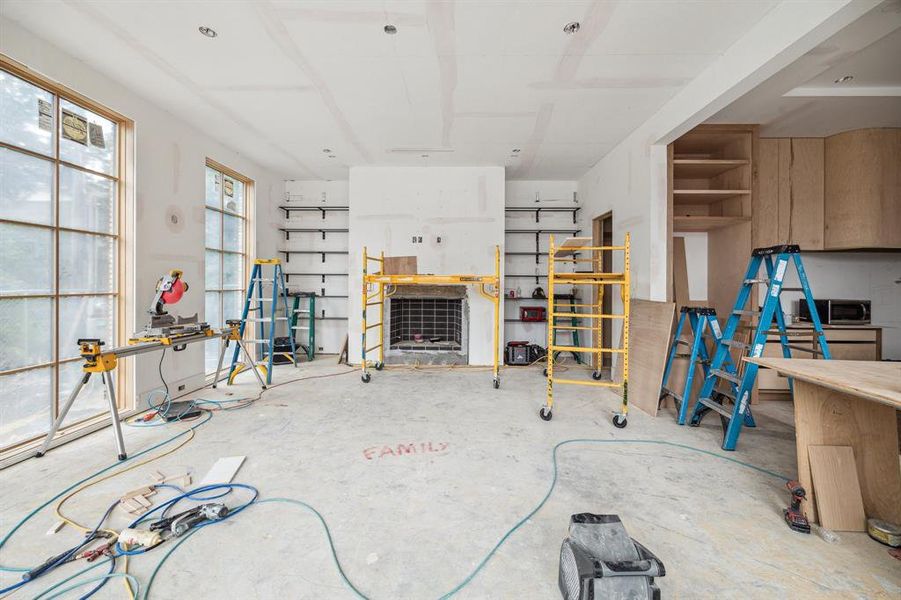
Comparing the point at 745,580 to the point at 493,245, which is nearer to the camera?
the point at 745,580

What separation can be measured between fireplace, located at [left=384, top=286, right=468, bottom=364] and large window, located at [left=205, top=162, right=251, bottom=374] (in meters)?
2.11

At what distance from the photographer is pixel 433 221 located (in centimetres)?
512

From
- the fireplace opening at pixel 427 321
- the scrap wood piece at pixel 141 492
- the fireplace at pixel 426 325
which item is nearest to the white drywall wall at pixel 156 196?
the scrap wood piece at pixel 141 492

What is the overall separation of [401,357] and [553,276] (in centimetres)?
272

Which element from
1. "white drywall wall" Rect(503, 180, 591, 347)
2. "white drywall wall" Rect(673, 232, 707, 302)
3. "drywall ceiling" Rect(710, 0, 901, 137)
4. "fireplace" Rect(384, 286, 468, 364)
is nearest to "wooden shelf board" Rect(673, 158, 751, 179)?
"drywall ceiling" Rect(710, 0, 901, 137)

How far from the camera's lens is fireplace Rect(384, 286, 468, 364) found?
16.2ft

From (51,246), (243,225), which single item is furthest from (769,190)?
(243,225)

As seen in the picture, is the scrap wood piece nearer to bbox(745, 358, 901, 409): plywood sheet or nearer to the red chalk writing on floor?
the red chalk writing on floor

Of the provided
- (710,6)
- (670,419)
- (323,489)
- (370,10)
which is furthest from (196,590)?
(710,6)

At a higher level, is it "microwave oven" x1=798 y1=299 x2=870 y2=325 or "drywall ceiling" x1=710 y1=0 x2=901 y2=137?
"drywall ceiling" x1=710 y1=0 x2=901 y2=137

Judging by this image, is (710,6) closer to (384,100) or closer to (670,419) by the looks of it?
(384,100)

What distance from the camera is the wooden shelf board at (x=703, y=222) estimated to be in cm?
337

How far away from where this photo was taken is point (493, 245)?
512cm

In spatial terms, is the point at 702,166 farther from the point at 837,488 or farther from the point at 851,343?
the point at 837,488
